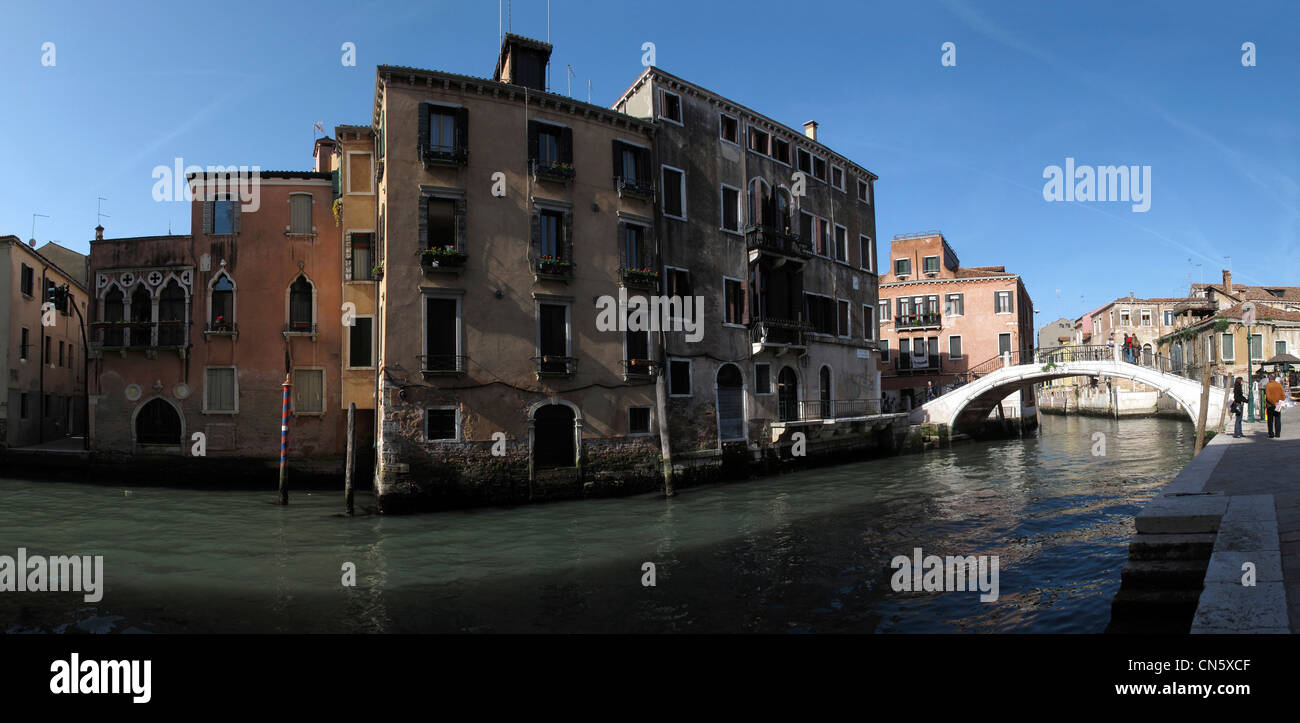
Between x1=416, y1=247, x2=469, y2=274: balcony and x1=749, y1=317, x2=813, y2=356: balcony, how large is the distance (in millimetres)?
9955

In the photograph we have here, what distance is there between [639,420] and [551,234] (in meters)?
5.49

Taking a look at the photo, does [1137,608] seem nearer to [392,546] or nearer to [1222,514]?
[1222,514]

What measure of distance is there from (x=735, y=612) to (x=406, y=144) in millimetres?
13332

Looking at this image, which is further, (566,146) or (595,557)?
(566,146)

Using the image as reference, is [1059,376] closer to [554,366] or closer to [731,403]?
[731,403]

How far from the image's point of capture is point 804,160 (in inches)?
1026

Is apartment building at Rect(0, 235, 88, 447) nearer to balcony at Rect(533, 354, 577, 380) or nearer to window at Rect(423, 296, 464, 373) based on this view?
window at Rect(423, 296, 464, 373)

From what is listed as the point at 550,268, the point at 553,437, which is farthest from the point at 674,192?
the point at 553,437

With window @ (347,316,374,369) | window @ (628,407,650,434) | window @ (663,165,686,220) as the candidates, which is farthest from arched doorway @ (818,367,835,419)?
window @ (347,316,374,369)

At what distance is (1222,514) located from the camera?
6605 mm
